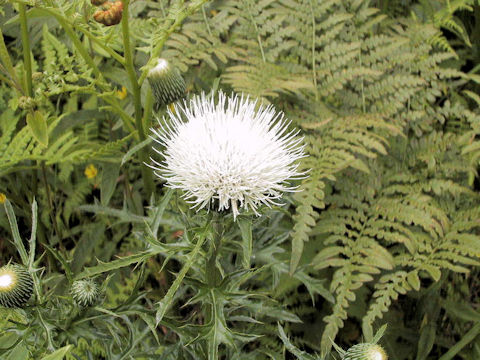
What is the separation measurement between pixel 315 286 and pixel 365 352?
0.37 metres

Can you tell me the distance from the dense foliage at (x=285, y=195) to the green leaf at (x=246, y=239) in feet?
0.50

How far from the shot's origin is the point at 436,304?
8.06 feet

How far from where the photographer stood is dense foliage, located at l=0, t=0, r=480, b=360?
6.22ft

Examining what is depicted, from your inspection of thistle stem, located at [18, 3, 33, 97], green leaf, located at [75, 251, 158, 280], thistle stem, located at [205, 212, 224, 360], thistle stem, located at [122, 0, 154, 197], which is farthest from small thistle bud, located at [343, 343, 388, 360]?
thistle stem, located at [18, 3, 33, 97]

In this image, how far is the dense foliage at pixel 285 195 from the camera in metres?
1.90

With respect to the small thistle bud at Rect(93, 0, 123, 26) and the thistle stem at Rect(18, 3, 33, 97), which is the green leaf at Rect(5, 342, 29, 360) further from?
the small thistle bud at Rect(93, 0, 123, 26)

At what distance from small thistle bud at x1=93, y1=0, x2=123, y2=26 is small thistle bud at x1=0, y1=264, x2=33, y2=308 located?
987 millimetres

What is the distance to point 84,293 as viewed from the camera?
168cm

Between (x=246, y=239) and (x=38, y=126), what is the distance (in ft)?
3.39

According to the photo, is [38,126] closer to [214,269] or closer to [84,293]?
[84,293]

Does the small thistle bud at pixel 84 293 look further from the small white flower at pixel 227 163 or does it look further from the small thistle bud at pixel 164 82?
the small thistle bud at pixel 164 82

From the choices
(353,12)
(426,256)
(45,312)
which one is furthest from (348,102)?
(45,312)

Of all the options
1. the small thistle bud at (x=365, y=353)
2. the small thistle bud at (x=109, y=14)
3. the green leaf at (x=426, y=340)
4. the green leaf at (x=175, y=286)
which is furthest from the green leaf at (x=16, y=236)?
the green leaf at (x=426, y=340)

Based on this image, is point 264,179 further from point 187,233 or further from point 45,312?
point 45,312
